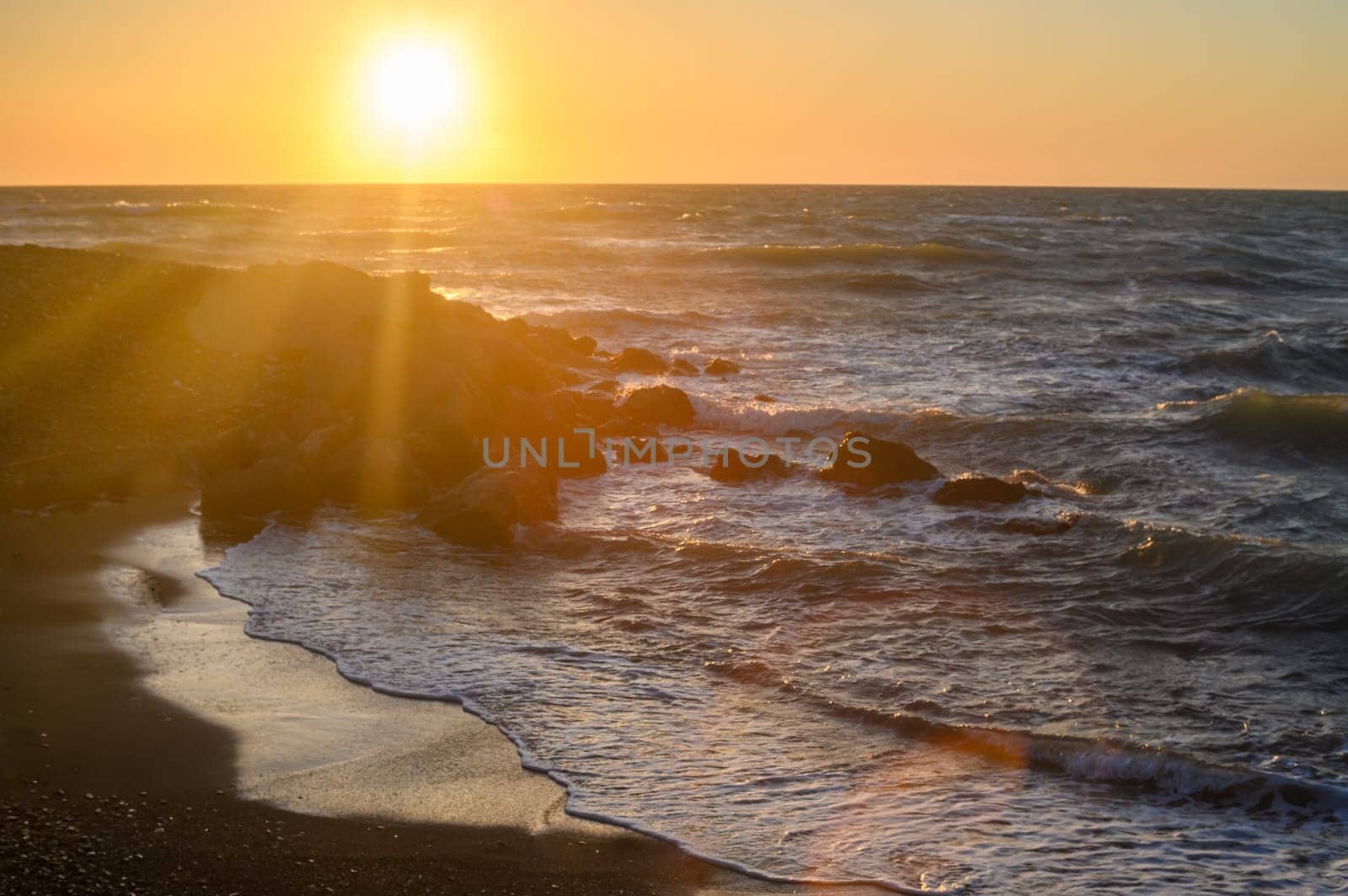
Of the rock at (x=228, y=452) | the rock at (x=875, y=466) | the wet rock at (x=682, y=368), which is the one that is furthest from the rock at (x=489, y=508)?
the wet rock at (x=682, y=368)

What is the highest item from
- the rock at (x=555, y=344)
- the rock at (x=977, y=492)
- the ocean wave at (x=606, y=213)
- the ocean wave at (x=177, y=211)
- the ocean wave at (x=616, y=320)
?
the ocean wave at (x=606, y=213)

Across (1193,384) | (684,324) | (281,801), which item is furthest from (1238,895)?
(684,324)

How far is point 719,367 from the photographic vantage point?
22.8 metres

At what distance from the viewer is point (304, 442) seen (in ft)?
43.1

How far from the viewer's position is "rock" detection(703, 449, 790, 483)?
14.6 m

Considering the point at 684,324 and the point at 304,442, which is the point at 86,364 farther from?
the point at 684,324

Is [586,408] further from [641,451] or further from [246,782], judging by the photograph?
[246,782]

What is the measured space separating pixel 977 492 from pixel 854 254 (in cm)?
3748

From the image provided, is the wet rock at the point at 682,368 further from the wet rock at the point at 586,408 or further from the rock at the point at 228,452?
the rock at the point at 228,452

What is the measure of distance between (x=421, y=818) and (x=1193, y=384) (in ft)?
61.7

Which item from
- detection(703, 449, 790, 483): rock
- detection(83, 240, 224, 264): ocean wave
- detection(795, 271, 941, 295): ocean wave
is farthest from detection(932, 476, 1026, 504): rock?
detection(83, 240, 224, 264): ocean wave

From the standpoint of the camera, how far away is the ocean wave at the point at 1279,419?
1627 centimetres

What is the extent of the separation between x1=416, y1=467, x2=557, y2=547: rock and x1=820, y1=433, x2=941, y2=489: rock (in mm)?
3862

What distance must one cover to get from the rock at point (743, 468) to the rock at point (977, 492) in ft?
7.58
